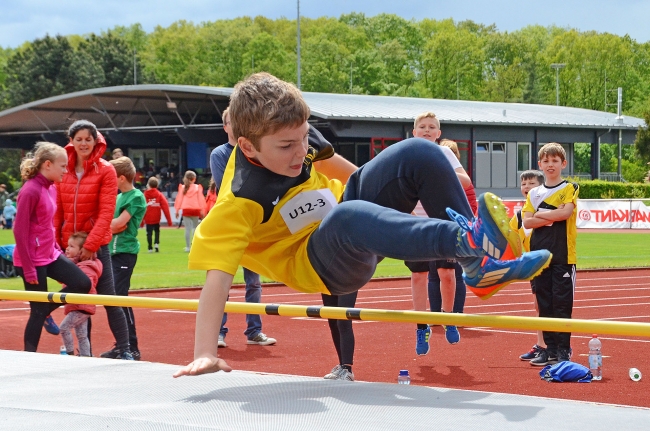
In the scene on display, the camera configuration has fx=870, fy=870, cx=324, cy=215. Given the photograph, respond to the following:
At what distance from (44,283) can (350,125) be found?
30.1 meters

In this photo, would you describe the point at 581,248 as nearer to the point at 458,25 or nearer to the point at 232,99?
the point at 232,99

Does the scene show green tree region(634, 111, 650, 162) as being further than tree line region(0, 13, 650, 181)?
No

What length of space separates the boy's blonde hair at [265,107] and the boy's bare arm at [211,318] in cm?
56

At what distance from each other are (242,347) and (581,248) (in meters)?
14.3

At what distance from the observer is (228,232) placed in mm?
3506

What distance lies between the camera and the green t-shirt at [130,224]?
7.58 meters

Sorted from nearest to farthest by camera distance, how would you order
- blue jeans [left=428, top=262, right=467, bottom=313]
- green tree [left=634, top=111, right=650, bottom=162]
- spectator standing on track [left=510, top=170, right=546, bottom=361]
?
spectator standing on track [left=510, top=170, right=546, bottom=361] < blue jeans [left=428, top=262, right=467, bottom=313] < green tree [left=634, top=111, right=650, bottom=162]

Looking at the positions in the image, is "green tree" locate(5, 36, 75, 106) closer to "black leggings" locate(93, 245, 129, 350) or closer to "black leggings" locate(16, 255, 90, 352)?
"black leggings" locate(93, 245, 129, 350)

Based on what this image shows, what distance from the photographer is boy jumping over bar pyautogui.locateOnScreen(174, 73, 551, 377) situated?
3.26 meters

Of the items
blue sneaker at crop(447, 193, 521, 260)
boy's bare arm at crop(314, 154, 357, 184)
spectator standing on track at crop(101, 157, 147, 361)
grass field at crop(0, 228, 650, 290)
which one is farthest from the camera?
grass field at crop(0, 228, 650, 290)

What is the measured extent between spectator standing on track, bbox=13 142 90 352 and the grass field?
622 centimetres

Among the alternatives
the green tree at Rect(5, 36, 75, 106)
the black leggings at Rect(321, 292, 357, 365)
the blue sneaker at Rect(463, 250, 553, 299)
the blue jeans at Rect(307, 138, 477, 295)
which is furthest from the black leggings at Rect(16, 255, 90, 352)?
the green tree at Rect(5, 36, 75, 106)

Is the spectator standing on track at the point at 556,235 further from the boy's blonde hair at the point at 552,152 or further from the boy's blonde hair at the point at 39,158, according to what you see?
the boy's blonde hair at the point at 39,158

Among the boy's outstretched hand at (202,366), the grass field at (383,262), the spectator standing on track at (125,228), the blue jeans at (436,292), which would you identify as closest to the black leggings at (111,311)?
the spectator standing on track at (125,228)
